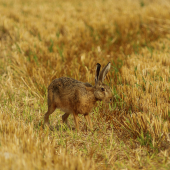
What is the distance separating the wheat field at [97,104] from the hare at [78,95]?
29 cm

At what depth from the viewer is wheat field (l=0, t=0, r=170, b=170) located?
109 inches

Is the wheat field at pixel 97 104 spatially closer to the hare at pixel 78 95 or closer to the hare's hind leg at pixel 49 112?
the hare's hind leg at pixel 49 112

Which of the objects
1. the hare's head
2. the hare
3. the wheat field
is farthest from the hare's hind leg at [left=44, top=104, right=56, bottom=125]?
the hare's head

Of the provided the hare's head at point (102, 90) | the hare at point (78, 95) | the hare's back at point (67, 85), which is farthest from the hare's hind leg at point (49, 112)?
the hare's head at point (102, 90)

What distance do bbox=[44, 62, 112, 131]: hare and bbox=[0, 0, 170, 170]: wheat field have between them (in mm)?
287

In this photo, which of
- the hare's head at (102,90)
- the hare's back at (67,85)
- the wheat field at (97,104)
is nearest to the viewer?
the wheat field at (97,104)

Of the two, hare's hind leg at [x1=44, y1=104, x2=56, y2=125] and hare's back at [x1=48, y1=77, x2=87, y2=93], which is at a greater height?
hare's back at [x1=48, y1=77, x2=87, y2=93]

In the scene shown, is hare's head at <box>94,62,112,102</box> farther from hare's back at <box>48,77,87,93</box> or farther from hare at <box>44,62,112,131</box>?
hare's back at <box>48,77,87,93</box>

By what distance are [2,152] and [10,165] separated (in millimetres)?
291

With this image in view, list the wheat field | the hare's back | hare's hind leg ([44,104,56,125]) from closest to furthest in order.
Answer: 1. the wheat field
2. the hare's back
3. hare's hind leg ([44,104,56,125])

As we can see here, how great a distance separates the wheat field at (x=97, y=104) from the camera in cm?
277

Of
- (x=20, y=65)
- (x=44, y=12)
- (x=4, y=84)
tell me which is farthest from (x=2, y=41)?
(x=44, y=12)

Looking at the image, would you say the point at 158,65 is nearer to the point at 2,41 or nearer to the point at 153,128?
the point at 153,128

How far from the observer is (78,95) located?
343 cm
